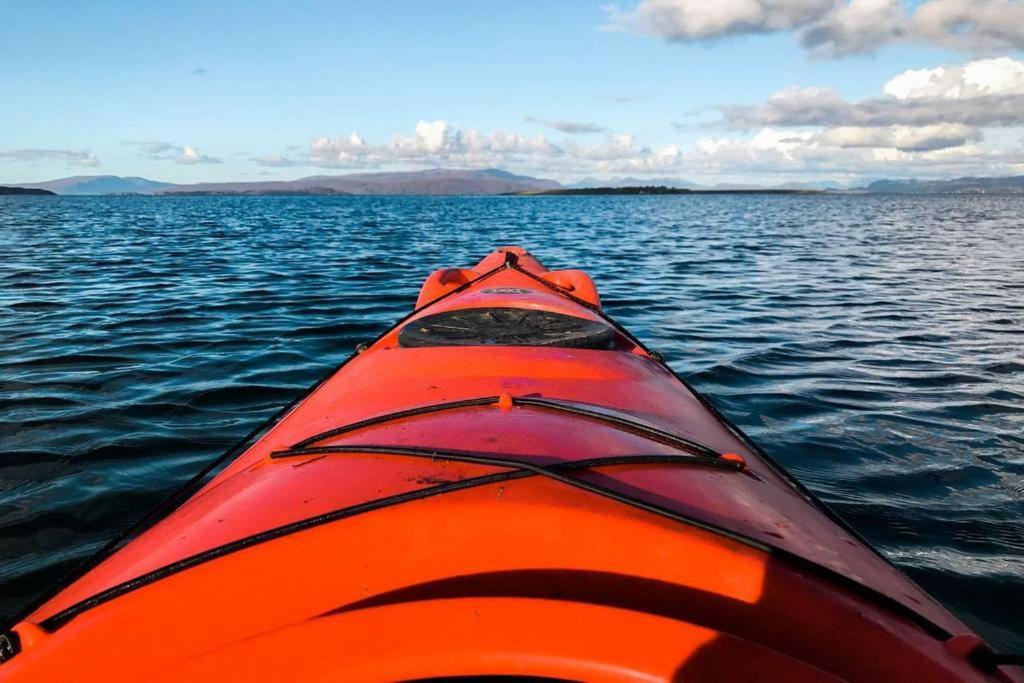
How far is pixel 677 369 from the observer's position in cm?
688

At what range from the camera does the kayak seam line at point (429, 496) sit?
1.61 meters

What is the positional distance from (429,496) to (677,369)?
220 inches

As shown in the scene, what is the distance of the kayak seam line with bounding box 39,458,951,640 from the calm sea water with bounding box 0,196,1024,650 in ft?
5.92

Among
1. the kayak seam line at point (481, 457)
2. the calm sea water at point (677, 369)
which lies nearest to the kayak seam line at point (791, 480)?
the kayak seam line at point (481, 457)

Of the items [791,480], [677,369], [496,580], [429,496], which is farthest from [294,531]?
[677,369]

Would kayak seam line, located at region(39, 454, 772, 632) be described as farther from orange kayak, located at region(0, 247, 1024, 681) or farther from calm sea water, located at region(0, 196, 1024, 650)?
calm sea water, located at region(0, 196, 1024, 650)

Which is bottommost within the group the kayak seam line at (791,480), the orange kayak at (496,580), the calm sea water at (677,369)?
the calm sea water at (677,369)

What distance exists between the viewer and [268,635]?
130cm

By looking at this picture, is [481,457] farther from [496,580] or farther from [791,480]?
[791,480]

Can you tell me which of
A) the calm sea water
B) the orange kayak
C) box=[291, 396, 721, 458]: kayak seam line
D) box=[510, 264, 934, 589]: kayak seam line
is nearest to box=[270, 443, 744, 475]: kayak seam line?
the orange kayak

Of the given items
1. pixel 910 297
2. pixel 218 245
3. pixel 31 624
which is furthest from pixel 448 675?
pixel 218 245

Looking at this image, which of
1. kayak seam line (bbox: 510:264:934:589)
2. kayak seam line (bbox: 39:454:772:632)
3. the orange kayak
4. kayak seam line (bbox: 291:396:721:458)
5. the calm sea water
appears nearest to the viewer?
the orange kayak

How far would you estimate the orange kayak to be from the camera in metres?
1.26

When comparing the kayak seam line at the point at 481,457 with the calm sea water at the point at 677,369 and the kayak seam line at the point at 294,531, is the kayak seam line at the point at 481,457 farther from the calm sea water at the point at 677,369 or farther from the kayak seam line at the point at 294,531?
the calm sea water at the point at 677,369
